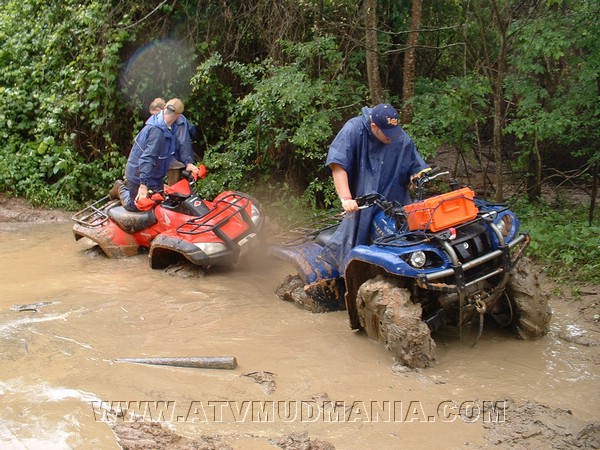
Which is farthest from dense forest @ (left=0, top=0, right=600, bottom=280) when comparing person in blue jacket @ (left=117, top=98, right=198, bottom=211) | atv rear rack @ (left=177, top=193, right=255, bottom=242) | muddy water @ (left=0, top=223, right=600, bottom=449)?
muddy water @ (left=0, top=223, right=600, bottom=449)

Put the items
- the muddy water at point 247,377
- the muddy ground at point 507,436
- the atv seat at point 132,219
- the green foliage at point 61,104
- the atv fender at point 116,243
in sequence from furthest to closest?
the green foliage at point 61,104 < the atv fender at point 116,243 < the atv seat at point 132,219 < the muddy water at point 247,377 < the muddy ground at point 507,436

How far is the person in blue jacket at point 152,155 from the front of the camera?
7961mm

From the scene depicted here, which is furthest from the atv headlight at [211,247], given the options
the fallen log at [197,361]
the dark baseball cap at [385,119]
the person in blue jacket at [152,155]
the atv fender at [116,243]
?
the dark baseball cap at [385,119]

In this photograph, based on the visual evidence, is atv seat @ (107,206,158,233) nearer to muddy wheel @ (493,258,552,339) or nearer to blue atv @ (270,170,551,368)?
blue atv @ (270,170,551,368)

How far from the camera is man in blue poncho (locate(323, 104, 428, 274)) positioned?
5.66 m

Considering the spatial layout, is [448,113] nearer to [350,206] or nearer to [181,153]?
[181,153]

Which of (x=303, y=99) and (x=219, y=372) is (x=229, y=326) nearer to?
(x=219, y=372)

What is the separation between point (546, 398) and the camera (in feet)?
14.7

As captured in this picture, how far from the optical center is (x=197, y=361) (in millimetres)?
4973

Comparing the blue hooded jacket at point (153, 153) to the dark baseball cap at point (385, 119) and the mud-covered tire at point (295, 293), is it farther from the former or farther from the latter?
the dark baseball cap at point (385, 119)

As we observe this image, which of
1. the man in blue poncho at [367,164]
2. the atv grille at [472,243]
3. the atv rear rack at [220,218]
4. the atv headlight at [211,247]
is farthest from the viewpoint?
the atv rear rack at [220,218]

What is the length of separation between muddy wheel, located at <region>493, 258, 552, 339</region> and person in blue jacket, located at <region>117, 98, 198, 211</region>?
13.4ft

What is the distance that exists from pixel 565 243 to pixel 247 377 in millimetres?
3897

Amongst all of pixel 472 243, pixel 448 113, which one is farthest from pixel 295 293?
pixel 448 113
